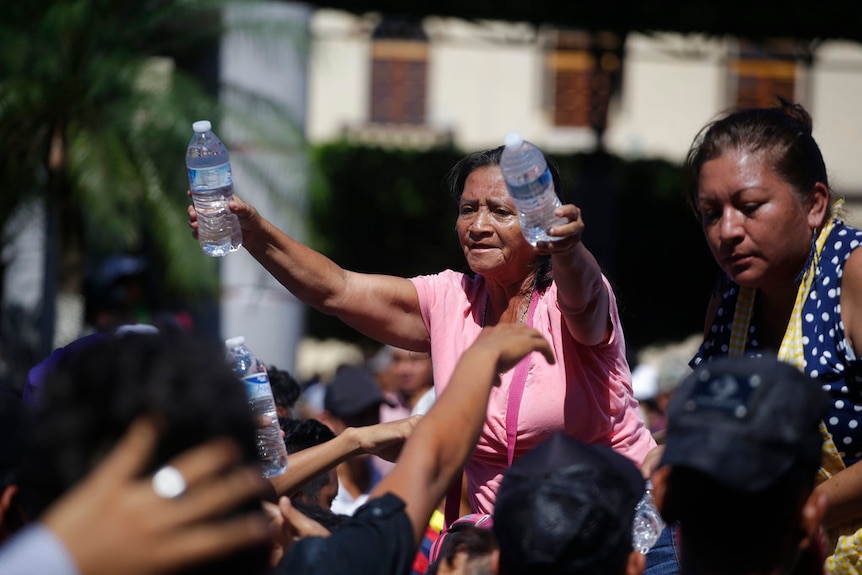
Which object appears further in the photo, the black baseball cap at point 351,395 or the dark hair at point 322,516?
the black baseball cap at point 351,395

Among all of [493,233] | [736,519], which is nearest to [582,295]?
[493,233]

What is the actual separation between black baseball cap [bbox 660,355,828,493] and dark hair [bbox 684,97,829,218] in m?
1.29

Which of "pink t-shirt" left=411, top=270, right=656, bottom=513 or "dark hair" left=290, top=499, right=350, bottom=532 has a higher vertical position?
"pink t-shirt" left=411, top=270, right=656, bottom=513

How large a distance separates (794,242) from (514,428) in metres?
0.97

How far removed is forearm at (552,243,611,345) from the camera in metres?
3.24

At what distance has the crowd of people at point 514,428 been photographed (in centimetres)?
161

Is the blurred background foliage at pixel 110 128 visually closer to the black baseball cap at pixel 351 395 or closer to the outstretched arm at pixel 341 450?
the black baseball cap at pixel 351 395

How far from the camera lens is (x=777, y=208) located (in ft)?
10.8

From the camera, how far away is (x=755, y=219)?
3299 millimetres

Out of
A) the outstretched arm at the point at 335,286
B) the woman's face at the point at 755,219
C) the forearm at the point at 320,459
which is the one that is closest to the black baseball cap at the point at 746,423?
the woman's face at the point at 755,219

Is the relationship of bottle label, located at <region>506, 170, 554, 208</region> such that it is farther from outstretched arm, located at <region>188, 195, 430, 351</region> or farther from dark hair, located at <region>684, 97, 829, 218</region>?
outstretched arm, located at <region>188, 195, 430, 351</region>

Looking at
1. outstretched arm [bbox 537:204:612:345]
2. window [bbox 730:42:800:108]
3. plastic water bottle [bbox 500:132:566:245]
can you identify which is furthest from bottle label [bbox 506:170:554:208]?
window [bbox 730:42:800:108]

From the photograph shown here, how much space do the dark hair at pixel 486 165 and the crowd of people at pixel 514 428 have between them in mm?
11

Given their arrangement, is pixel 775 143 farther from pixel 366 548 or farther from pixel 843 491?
pixel 366 548
